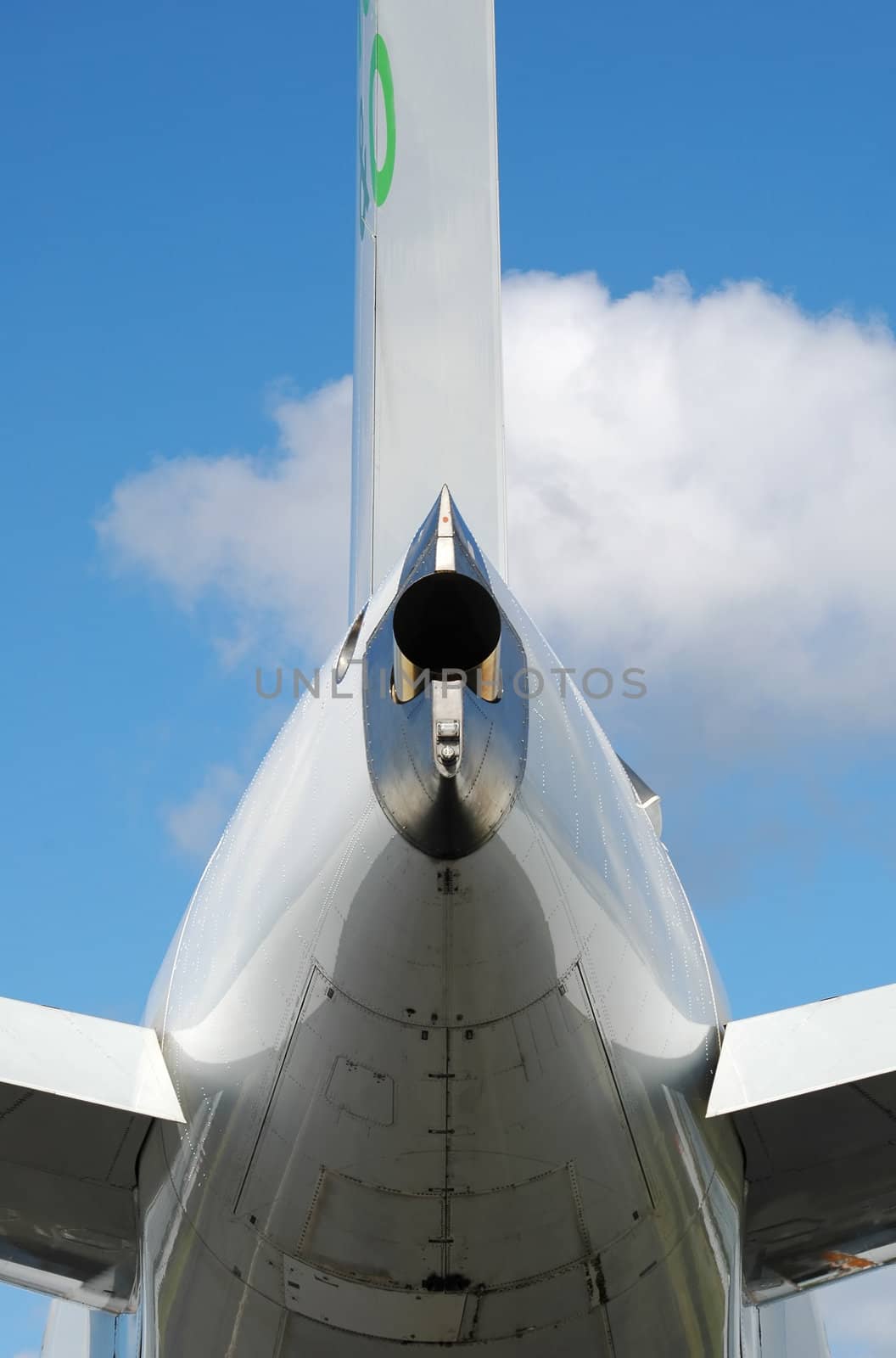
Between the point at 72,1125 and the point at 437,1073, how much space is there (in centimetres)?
204

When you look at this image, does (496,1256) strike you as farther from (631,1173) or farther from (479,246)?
(479,246)

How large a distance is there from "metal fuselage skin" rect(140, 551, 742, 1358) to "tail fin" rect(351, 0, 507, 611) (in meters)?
4.26

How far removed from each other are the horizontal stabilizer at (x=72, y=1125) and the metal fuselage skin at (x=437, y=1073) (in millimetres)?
170

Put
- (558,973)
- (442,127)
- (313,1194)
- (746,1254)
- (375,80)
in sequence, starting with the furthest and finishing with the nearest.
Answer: (375,80) → (442,127) → (746,1254) → (313,1194) → (558,973)

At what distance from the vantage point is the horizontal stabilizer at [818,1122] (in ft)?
18.7

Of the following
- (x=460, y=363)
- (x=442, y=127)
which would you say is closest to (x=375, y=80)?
(x=442, y=127)

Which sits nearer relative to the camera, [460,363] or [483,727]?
[483,727]

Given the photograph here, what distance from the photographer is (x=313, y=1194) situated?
4.91 m

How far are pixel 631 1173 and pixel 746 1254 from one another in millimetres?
2209

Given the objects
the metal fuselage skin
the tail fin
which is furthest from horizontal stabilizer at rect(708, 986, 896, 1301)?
the tail fin

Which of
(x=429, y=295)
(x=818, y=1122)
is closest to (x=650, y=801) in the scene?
(x=818, y=1122)

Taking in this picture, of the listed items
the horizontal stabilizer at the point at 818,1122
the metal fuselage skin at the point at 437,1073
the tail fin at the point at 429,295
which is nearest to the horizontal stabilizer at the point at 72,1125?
the metal fuselage skin at the point at 437,1073

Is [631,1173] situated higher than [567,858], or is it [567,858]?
[567,858]

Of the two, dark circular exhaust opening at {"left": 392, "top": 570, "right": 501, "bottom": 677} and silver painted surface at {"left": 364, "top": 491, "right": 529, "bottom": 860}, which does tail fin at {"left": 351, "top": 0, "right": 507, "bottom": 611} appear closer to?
silver painted surface at {"left": 364, "top": 491, "right": 529, "bottom": 860}
